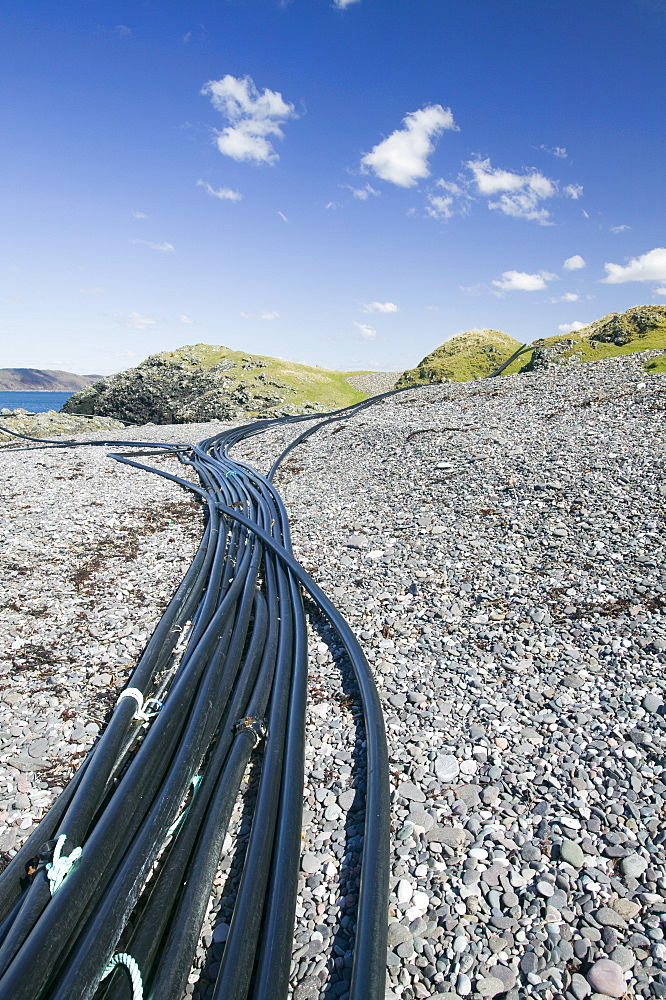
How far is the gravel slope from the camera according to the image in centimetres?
311

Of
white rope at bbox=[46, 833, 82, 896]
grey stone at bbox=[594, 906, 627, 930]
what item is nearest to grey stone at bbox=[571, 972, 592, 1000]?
grey stone at bbox=[594, 906, 627, 930]

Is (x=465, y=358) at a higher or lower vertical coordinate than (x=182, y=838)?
higher

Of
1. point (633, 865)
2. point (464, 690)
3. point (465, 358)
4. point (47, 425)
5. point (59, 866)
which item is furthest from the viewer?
point (465, 358)

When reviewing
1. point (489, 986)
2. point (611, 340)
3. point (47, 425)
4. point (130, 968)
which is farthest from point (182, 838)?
point (47, 425)

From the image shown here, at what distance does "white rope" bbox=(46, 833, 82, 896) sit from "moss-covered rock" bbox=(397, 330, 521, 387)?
3359 cm

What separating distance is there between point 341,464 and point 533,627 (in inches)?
386

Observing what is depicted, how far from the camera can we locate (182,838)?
143 inches

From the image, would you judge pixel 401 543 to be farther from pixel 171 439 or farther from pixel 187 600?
pixel 171 439

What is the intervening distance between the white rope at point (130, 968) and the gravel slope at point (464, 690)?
0.40 meters

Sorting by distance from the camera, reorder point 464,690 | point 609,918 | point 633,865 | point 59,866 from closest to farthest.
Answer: point 609,918, point 59,866, point 633,865, point 464,690

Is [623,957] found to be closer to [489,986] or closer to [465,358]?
[489,986]

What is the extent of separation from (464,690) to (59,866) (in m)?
3.80

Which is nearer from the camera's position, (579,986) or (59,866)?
(579,986)

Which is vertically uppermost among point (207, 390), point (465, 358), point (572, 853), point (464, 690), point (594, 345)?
point (465, 358)
